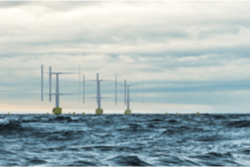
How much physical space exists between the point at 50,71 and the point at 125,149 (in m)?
163

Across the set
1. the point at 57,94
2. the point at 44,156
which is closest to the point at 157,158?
the point at 44,156

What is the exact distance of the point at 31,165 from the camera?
19469 millimetres

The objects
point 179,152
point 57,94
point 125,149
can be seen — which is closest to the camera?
point 179,152

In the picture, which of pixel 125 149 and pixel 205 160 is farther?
pixel 125 149

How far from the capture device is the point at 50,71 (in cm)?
18512

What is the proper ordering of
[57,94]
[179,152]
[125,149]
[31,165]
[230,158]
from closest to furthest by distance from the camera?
[31,165], [230,158], [179,152], [125,149], [57,94]

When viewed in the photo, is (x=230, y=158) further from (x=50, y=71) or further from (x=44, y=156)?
(x=50, y=71)

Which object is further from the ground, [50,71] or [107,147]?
[50,71]

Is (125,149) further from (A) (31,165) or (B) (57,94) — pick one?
(B) (57,94)

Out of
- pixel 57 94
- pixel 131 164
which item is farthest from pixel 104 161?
pixel 57 94

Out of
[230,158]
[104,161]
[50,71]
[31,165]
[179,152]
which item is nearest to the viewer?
[31,165]

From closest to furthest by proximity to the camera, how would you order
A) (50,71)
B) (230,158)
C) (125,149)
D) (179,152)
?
(230,158) < (179,152) < (125,149) < (50,71)

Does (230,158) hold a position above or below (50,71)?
below

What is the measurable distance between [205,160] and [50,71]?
556 feet
